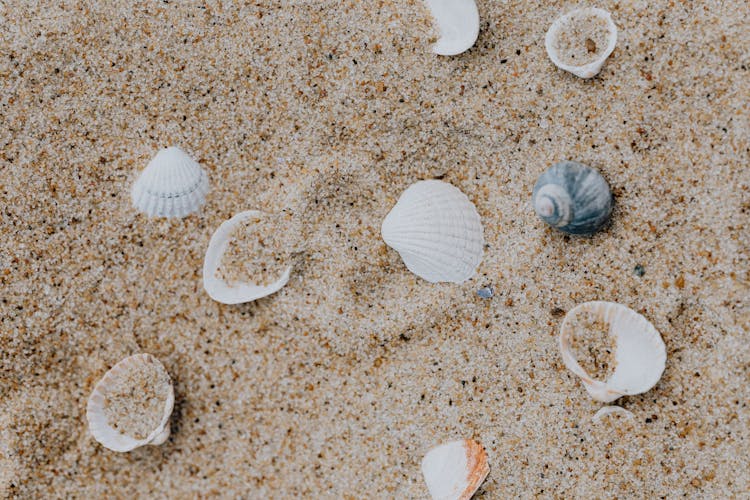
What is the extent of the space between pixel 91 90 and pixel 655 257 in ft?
7.83

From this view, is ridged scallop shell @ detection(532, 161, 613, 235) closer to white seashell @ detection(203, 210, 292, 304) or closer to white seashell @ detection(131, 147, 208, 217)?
white seashell @ detection(203, 210, 292, 304)

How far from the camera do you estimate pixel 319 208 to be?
2615 millimetres

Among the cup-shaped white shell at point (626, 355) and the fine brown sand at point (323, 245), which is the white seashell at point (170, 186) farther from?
the cup-shaped white shell at point (626, 355)

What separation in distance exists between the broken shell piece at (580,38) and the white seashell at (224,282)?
4.49 ft

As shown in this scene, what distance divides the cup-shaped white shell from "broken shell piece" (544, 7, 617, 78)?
937 millimetres

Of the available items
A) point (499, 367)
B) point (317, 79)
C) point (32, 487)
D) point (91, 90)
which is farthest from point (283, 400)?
point (91, 90)

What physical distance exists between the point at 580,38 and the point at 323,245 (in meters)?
1.31

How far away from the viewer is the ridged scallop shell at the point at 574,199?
2400mm

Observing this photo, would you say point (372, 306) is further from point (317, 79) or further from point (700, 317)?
point (700, 317)

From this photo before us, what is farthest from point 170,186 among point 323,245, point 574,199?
point 574,199

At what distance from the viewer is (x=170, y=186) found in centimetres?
255

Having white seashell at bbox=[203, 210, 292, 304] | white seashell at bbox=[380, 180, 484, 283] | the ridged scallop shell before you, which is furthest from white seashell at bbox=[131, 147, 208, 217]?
the ridged scallop shell

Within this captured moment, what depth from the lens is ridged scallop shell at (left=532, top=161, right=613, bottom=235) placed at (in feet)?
7.88

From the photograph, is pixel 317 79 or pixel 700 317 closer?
pixel 700 317
